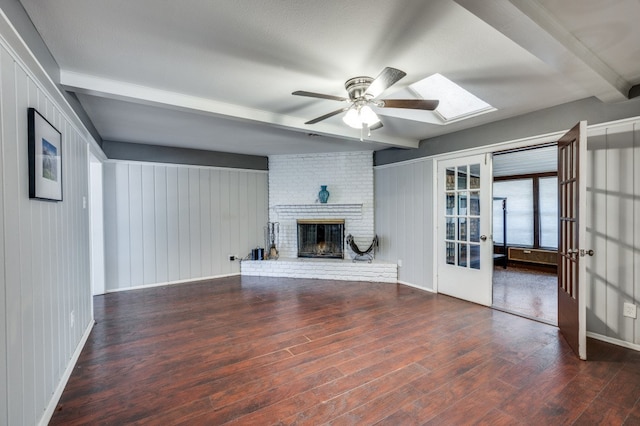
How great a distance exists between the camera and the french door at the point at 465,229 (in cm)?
379

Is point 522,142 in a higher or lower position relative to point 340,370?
higher

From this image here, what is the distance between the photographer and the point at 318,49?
205 centimetres

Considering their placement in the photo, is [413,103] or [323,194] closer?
[413,103]

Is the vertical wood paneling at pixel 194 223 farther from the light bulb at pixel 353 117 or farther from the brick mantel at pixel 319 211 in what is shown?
the light bulb at pixel 353 117

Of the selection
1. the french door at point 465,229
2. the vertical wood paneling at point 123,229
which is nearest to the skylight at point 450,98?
the french door at point 465,229

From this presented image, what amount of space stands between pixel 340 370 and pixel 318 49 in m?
2.36

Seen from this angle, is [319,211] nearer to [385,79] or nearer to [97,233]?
[97,233]

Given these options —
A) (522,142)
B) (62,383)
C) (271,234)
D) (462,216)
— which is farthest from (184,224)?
(522,142)

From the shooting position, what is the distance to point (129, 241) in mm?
4703

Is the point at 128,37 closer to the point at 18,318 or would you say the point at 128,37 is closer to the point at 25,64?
the point at 25,64

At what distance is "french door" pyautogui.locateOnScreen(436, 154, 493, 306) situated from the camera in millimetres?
3791

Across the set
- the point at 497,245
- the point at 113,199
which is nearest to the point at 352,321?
the point at 113,199

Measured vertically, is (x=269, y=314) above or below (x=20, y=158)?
below

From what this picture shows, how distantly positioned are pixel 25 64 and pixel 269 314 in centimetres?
296
